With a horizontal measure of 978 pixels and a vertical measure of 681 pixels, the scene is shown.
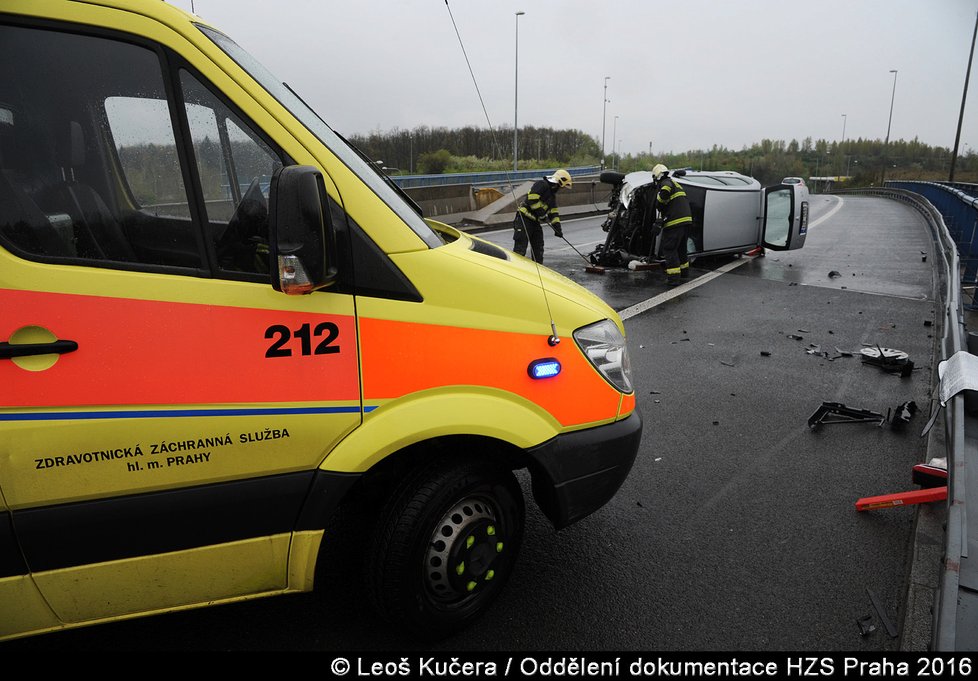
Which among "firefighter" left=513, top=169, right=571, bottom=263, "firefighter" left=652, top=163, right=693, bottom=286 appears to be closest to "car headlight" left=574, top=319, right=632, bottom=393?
"firefighter" left=652, top=163, right=693, bottom=286

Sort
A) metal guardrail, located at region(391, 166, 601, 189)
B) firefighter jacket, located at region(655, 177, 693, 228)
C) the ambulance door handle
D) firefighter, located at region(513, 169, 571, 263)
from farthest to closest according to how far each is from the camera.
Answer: metal guardrail, located at region(391, 166, 601, 189) < firefighter, located at region(513, 169, 571, 263) < firefighter jacket, located at region(655, 177, 693, 228) < the ambulance door handle

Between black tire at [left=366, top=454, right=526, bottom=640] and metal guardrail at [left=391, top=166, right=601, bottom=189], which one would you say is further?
metal guardrail at [left=391, top=166, right=601, bottom=189]

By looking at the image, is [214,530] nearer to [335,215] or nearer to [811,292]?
[335,215]

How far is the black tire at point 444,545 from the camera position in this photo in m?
2.31

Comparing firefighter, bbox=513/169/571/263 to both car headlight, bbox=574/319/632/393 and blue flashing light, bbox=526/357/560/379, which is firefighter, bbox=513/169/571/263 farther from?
blue flashing light, bbox=526/357/560/379

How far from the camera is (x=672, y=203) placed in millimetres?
10539

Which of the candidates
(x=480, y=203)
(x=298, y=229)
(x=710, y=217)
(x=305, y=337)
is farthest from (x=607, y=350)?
(x=480, y=203)

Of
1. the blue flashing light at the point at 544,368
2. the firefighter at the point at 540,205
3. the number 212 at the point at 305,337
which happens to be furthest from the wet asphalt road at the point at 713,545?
Result: the firefighter at the point at 540,205

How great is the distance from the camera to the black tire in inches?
91.0

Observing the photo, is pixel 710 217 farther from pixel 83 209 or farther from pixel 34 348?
pixel 34 348

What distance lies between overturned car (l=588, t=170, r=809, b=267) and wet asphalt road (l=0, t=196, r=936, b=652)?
5166 millimetres

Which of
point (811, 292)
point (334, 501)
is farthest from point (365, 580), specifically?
point (811, 292)

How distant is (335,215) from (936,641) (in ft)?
8.27

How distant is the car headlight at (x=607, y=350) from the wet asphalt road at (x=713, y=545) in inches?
38.3
